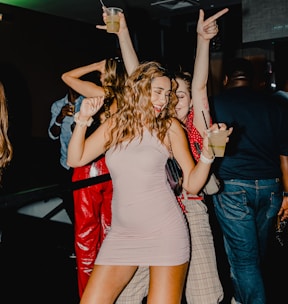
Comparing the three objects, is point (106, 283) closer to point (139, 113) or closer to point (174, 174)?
point (174, 174)

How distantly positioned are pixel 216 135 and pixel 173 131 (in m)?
0.25

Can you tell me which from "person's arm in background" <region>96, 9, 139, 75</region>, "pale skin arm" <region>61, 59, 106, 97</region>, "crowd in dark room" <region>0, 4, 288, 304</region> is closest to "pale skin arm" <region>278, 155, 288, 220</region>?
"crowd in dark room" <region>0, 4, 288, 304</region>

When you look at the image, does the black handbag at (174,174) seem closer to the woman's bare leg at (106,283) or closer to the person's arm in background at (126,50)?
the woman's bare leg at (106,283)

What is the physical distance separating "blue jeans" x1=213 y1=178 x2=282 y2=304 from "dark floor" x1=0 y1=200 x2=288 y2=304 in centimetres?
53

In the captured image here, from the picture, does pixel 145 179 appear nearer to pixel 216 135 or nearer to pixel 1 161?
pixel 216 135

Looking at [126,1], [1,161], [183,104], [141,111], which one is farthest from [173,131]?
[126,1]

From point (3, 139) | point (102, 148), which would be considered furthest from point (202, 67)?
point (3, 139)

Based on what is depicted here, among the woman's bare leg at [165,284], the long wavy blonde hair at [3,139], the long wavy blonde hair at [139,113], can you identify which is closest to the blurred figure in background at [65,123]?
the long wavy blonde hair at [3,139]

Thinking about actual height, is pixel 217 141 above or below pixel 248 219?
above

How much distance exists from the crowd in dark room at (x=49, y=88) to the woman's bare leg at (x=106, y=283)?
1.45 m

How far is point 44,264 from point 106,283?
7.50 feet

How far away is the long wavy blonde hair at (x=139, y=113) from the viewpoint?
1.82 meters

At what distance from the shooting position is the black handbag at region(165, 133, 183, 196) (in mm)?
1847

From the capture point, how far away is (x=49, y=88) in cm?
655
